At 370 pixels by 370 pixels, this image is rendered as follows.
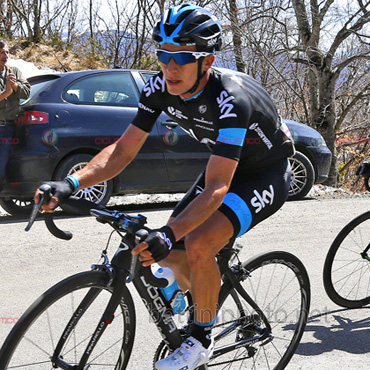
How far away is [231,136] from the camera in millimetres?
2979

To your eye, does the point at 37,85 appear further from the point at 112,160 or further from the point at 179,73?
the point at 179,73

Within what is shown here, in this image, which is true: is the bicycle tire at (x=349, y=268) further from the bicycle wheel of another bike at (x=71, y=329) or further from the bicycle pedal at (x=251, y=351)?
the bicycle wheel of another bike at (x=71, y=329)

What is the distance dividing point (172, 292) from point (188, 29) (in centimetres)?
136

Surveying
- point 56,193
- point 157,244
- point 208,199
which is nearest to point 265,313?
point 208,199

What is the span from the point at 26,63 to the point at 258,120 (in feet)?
41.1

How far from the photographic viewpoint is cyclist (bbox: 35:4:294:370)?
2.94 m

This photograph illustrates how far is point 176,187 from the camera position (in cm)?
848

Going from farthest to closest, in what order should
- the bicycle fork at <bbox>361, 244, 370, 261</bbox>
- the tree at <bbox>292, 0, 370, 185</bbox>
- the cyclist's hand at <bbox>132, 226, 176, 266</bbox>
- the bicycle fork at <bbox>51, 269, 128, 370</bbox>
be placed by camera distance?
the tree at <bbox>292, 0, 370, 185</bbox> < the bicycle fork at <bbox>361, 244, 370, 261</bbox> < the bicycle fork at <bbox>51, 269, 128, 370</bbox> < the cyclist's hand at <bbox>132, 226, 176, 266</bbox>

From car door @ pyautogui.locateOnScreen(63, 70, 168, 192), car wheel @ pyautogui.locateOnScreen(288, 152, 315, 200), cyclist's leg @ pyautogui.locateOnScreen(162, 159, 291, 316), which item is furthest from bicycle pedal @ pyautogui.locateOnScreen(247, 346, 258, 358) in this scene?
car wheel @ pyautogui.locateOnScreen(288, 152, 315, 200)

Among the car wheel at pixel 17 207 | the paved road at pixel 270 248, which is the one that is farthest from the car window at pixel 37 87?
the paved road at pixel 270 248

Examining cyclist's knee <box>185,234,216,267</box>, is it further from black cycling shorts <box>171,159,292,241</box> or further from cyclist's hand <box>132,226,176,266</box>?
cyclist's hand <box>132,226,176,266</box>

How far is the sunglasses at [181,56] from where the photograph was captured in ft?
10.0

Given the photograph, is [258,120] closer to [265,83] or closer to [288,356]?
[288,356]

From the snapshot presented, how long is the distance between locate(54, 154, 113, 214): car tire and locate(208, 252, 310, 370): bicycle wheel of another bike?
426 centimetres
